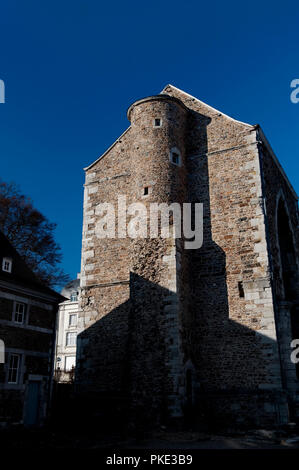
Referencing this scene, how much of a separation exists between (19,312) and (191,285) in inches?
246

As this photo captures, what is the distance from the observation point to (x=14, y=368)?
1426 centimetres

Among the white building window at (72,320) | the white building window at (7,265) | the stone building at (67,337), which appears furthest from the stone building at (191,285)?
the white building window at (72,320)

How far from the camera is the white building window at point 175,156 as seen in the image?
1756 cm

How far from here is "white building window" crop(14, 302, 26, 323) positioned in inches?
582

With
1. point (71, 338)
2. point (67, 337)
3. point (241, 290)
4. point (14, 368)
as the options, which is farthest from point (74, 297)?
point (241, 290)

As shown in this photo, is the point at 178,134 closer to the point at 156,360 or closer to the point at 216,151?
the point at 216,151

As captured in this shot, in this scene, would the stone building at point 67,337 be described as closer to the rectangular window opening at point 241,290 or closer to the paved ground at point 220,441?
the rectangular window opening at point 241,290

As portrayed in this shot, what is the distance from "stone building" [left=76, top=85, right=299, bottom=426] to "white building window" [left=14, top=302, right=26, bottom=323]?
3.02 metres

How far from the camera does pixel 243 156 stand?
56.8 ft

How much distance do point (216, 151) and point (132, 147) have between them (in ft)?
11.5

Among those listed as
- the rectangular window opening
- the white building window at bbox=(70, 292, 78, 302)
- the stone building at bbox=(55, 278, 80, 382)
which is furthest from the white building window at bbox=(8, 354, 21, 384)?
the white building window at bbox=(70, 292, 78, 302)

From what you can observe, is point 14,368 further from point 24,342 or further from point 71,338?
point 71,338

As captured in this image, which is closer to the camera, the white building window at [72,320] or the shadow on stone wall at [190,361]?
the shadow on stone wall at [190,361]
